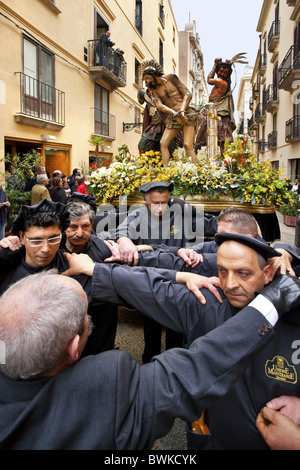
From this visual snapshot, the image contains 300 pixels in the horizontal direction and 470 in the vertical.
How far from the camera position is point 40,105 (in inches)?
423

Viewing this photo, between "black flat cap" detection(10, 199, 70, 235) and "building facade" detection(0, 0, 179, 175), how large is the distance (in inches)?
315

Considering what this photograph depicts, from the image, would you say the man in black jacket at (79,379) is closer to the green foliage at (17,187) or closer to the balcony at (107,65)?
the green foliage at (17,187)

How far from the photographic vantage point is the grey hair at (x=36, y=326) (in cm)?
99

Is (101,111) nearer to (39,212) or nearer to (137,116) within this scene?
(137,116)

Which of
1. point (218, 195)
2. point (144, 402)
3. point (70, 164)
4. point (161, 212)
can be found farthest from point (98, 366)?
point (70, 164)

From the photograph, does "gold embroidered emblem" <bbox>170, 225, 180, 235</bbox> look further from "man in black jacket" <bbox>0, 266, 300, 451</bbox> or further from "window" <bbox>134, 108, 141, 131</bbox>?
"window" <bbox>134, 108, 141, 131</bbox>

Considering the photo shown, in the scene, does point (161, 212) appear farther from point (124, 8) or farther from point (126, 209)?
point (124, 8)

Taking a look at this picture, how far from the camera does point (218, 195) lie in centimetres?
509

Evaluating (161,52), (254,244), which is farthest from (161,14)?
(254,244)

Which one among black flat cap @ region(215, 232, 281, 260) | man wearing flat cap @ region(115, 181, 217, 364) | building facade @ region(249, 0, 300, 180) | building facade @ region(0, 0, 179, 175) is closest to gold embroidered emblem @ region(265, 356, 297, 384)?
black flat cap @ region(215, 232, 281, 260)

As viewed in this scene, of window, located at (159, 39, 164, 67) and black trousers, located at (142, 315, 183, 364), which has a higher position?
window, located at (159, 39, 164, 67)

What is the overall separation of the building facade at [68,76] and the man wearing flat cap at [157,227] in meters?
7.24

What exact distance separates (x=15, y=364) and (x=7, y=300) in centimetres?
20

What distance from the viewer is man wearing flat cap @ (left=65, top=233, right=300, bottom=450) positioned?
138 cm
